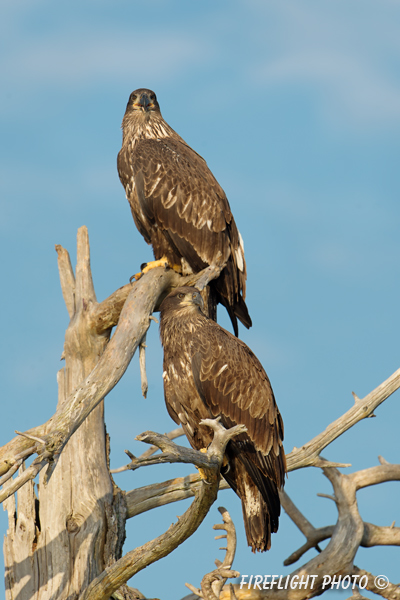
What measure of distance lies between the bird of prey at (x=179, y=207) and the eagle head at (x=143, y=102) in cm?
4

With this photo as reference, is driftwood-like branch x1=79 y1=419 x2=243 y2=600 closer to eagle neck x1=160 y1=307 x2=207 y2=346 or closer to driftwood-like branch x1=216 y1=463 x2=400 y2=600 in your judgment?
eagle neck x1=160 y1=307 x2=207 y2=346

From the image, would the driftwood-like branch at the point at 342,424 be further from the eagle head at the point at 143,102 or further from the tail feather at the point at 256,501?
the eagle head at the point at 143,102

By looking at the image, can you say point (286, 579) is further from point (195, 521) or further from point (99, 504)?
point (195, 521)

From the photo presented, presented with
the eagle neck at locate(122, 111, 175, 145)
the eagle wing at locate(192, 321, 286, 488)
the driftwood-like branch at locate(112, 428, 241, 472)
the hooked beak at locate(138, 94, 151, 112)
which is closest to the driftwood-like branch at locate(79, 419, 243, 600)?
the driftwood-like branch at locate(112, 428, 241, 472)

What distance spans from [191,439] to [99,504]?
5.70 ft

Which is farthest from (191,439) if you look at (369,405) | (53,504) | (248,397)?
(369,405)

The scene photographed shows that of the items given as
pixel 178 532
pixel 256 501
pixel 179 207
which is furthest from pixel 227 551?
pixel 179 207

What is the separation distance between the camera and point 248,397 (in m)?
7.37

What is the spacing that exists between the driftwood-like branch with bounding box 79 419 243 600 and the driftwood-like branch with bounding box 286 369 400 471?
3.48 metres

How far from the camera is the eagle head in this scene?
948 centimetres

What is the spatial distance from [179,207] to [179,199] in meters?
0.10

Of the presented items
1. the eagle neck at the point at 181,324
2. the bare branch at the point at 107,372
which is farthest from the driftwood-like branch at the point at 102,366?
the eagle neck at the point at 181,324

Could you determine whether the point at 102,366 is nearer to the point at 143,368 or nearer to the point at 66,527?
the point at 143,368

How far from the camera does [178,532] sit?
19.4 ft
